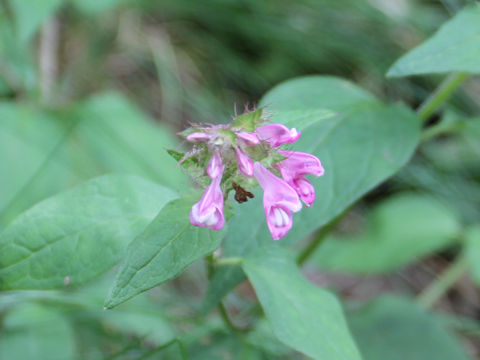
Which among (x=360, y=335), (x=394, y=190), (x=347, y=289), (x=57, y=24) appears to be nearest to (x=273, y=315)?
(x=360, y=335)

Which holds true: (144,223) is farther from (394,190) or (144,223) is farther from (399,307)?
(394,190)

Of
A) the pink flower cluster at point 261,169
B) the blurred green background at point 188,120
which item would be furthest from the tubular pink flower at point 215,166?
the blurred green background at point 188,120

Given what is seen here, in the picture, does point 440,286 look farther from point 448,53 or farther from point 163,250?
point 163,250

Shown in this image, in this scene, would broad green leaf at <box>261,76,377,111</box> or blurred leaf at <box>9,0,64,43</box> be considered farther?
blurred leaf at <box>9,0,64,43</box>

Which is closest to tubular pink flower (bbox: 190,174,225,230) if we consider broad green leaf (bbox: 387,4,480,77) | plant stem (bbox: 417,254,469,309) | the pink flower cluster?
the pink flower cluster

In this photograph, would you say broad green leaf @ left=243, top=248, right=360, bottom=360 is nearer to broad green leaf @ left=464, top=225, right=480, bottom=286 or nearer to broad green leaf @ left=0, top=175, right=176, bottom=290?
broad green leaf @ left=0, top=175, right=176, bottom=290

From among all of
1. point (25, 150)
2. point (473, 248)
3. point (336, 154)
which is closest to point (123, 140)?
point (25, 150)
